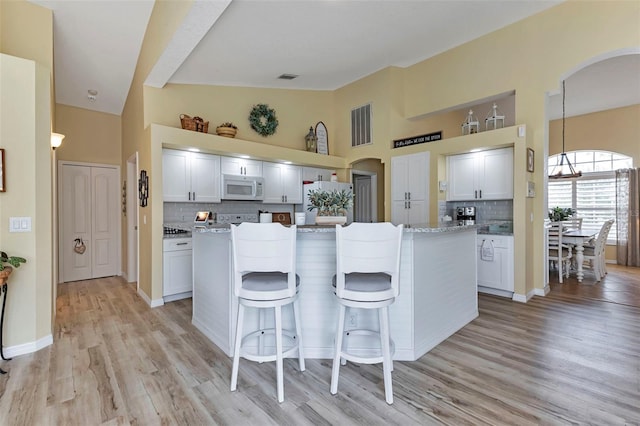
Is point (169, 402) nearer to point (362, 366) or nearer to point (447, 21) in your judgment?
point (362, 366)

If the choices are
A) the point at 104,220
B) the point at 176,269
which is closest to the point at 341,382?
the point at 176,269

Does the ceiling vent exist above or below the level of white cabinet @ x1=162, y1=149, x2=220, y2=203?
above

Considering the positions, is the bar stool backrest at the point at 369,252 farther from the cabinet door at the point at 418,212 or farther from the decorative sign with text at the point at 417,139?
the decorative sign with text at the point at 417,139

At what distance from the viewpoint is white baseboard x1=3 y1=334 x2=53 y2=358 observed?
101 inches

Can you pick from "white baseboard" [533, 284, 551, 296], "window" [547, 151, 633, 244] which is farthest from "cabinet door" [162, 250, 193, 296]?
"window" [547, 151, 633, 244]

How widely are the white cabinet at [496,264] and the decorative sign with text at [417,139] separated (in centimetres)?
165

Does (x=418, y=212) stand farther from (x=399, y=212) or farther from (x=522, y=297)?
(x=522, y=297)

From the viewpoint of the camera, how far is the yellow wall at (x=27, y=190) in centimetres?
257

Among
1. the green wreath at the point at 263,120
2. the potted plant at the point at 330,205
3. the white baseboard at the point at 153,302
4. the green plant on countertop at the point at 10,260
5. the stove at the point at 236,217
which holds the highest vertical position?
the green wreath at the point at 263,120

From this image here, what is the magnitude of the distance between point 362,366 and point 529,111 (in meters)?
3.95

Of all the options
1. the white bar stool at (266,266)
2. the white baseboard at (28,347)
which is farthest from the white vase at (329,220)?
the white baseboard at (28,347)

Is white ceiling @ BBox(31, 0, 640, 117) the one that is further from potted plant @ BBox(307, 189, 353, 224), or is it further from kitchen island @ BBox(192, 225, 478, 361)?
kitchen island @ BBox(192, 225, 478, 361)

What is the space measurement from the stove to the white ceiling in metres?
2.10

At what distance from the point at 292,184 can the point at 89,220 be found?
3.56 m
